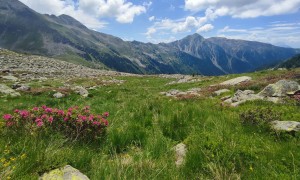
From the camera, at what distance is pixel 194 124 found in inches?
335

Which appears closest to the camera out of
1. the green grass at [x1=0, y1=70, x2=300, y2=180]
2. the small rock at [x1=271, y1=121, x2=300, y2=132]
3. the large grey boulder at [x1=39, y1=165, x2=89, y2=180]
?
the large grey boulder at [x1=39, y1=165, x2=89, y2=180]

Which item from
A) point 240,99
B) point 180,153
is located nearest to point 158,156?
point 180,153

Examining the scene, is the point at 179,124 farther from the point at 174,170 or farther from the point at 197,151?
the point at 174,170

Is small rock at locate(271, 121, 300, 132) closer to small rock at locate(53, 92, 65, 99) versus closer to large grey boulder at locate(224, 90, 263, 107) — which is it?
large grey boulder at locate(224, 90, 263, 107)

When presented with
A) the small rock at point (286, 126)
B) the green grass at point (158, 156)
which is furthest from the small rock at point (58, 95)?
the small rock at point (286, 126)

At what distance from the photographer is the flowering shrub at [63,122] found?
21.4 feet

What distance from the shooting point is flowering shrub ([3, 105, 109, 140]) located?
21.4ft

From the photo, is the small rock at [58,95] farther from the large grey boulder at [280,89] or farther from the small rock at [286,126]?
the small rock at [286,126]

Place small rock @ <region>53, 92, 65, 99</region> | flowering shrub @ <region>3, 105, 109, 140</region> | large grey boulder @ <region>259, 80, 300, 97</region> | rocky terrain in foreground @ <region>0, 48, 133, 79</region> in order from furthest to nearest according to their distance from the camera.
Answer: rocky terrain in foreground @ <region>0, 48, 133, 79</region> → small rock @ <region>53, 92, 65, 99</region> → large grey boulder @ <region>259, 80, 300, 97</region> → flowering shrub @ <region>3, 105, 109, 140</region>

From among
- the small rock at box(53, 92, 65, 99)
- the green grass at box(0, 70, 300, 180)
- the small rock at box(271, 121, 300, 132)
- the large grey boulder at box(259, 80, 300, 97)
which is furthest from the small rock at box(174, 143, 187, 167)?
A: the small rock at box(53, 92, 65, 99)

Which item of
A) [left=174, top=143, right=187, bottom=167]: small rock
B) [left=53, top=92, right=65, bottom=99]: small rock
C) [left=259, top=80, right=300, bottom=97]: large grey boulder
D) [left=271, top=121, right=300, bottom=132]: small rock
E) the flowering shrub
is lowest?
[left=53, top=92, right=65, bottom=99]: small rock

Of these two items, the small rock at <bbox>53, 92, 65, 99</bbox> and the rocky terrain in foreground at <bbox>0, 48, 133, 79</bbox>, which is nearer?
the small rock at <bbox>53, 92, 65, 99</bbox>

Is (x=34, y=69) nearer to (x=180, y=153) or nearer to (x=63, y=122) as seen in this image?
(x=63, y=122)

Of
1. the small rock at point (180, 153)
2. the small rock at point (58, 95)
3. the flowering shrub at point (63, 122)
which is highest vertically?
the flowering shrub at point (63, 122)
